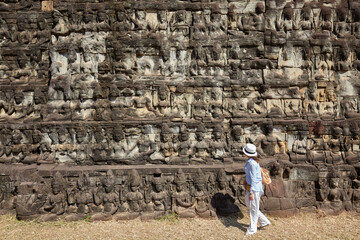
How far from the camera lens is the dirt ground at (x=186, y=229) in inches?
222

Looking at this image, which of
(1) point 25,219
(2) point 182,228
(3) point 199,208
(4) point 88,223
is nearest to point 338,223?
(3) point 199,208

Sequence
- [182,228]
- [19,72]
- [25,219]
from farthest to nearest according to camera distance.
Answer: [19,72] < [25,219] < [182,228]

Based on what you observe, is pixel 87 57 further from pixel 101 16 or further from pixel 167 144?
pixel 167 144

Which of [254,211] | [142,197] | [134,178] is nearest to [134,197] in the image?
[142,197]

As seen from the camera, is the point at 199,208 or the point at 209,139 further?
the point at 209,139

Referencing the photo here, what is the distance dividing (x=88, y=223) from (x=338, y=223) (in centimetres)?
637

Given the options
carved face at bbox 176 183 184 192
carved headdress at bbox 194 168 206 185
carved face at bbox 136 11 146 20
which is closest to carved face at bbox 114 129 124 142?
carved face at bbox 176 183 184 192

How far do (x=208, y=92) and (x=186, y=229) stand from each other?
364cm

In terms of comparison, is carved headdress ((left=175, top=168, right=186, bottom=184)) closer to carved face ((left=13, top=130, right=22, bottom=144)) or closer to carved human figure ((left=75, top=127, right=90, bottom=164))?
carved human figure ((left=75, top=127, right=90, bottom=164))

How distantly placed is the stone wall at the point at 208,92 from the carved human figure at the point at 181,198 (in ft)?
1.13

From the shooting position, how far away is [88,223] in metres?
6.33

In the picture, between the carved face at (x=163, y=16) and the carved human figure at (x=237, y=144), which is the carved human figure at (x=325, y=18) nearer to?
the carved human figure at (x=237, y=144)

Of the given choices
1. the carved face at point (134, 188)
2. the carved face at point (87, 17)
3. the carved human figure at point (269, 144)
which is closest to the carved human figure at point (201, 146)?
the carved human figure at point (269, 144)

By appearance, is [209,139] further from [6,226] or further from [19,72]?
[19,72]
